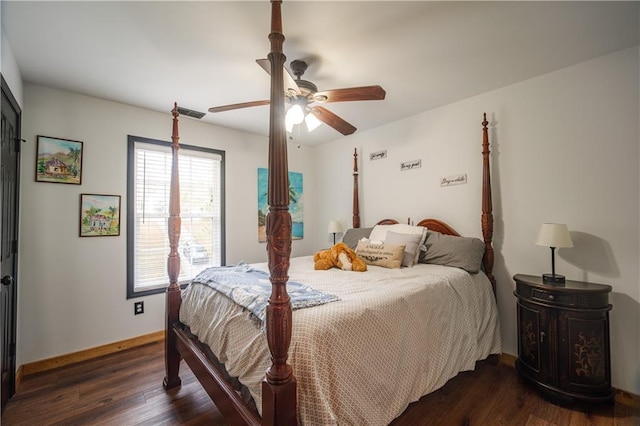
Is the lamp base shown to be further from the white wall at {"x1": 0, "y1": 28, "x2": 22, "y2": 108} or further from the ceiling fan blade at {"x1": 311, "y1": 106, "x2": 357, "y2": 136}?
the white wall at {"x1": 0, "y1": 28, "x2": 22, "y2": 108}

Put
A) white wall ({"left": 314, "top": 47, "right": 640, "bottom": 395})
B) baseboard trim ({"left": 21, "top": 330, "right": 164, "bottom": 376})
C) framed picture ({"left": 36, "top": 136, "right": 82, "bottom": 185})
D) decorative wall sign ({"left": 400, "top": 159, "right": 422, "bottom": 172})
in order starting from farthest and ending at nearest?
1. decorative wall sign ({"left": 400, "top": 159, "right": 422, "bottom": 172})
2. framed picture ({"left": 36, "top": 136, "right": 82, "bottom": 185})
3. baseboard trim ({"left": 21, "top": 330, "right": 164, "bottom": 376})
4. white wall ({"left": 314, "top": 47, "right": 640, "bottom": 395})

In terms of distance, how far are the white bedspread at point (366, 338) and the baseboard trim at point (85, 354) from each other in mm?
1236

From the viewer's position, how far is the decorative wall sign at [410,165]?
3254 mm

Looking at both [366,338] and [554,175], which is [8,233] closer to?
[366,338]

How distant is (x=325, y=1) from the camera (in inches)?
61.2

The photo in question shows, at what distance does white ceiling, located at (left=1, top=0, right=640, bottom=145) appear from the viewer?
1.63 metres

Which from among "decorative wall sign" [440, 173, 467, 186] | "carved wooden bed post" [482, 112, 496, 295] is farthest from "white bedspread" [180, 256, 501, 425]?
"decorative wall sign" [440, 173, 467, 186]

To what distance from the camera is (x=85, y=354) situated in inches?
103

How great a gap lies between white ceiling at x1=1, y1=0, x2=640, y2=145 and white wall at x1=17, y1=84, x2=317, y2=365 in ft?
0.87

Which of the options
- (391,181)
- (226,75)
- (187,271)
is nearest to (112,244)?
(187,271)

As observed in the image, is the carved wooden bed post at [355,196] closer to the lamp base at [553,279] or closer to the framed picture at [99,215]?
the lamp base at [553,279]

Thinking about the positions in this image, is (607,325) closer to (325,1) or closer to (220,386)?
(220,386)

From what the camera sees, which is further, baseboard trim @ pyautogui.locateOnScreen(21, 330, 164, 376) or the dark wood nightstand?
baseboard trim @ pyautogui.locateOnScreen(21, 330, 164, 376)

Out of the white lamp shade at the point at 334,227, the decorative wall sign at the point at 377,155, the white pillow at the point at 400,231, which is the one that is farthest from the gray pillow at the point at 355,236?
the decorative wall sign at the point at 377,155
